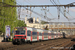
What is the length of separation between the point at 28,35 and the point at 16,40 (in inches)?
95.9

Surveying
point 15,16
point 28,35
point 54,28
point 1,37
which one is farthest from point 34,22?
point 28,35

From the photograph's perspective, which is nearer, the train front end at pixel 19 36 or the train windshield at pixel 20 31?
the train front end at pixel 19 36

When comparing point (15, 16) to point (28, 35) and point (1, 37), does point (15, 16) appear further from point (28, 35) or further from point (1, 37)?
point (28, 35)

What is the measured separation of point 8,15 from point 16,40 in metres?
23.3

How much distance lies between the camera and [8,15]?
53188mm

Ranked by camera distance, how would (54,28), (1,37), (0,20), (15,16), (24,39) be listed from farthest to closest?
1. (54,28)
2. (15,16)
3. (0,20)
4. (1,37)
5. (24,39)

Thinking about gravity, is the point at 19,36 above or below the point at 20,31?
below

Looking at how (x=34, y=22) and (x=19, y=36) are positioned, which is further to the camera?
(x=34, y=22)

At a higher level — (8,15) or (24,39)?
(8,15)

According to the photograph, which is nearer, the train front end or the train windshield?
the train front end

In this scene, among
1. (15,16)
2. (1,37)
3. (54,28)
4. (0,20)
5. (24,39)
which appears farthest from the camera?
(54,28)

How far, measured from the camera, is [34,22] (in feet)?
441

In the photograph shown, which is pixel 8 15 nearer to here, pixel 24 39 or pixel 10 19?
pixel 10 19

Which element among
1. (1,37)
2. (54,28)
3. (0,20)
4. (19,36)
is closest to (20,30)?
(19,36)
